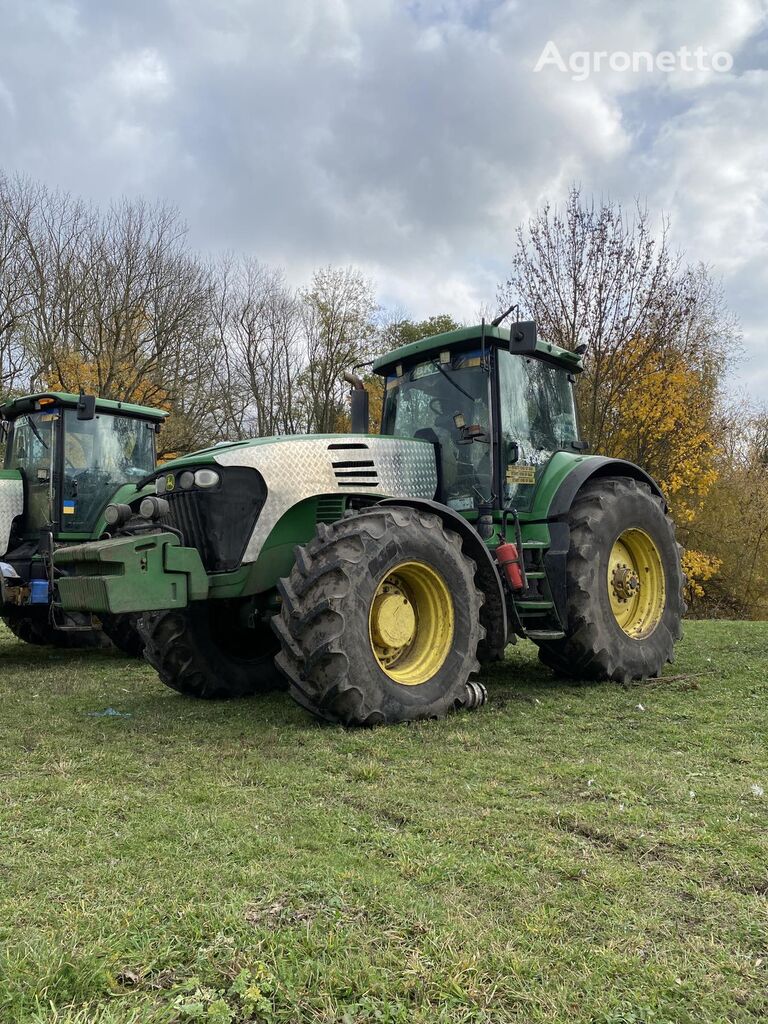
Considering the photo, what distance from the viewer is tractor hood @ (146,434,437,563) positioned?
488cm

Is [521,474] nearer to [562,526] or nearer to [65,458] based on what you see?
[562,526]


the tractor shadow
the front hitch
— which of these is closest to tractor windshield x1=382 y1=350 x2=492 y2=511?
the tractor shadow

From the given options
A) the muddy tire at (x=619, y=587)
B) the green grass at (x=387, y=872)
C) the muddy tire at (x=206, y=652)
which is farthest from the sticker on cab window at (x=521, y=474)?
the muddy tire at (x=206, y=652)

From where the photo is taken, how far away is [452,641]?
494 cm

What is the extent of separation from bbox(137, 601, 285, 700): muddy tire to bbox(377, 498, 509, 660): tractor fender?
1683 millimetres

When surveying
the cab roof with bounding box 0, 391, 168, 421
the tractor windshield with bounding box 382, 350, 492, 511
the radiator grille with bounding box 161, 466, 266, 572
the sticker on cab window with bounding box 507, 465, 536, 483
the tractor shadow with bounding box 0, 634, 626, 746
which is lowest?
the tractor shadow with bounding box 0, 634, 626, 746

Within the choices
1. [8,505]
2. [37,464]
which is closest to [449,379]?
[37,464]

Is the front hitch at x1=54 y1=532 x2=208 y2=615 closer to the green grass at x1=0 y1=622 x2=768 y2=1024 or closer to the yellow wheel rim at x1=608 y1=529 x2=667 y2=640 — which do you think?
the green grass at x1=0 y1=622 x2=768 y2=1024

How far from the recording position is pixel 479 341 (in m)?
5.98

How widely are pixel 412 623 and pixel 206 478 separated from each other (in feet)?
5.13

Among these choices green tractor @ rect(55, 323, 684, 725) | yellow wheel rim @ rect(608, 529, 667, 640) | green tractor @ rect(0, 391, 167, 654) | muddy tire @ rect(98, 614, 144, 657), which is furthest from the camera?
muddy tire @ rect(98, 614, 144, 657)

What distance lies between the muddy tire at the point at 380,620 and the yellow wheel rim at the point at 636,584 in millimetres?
1883

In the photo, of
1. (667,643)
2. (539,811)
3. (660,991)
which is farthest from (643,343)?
(660,991)

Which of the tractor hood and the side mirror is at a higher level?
the side mirror
